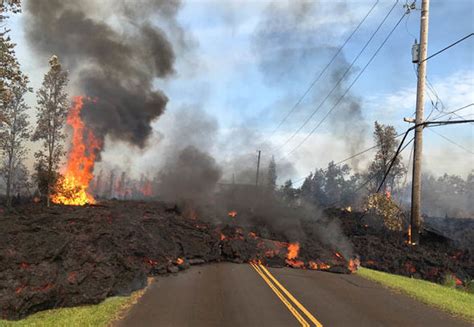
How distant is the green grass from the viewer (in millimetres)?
8219

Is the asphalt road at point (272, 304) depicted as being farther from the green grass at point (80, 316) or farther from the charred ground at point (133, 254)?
the charred ground at point (133, 254)

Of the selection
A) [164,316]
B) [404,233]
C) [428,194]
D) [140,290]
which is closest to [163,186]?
[404,233]

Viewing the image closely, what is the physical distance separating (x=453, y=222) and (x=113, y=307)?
41.1m

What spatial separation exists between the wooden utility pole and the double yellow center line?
24.0 feet

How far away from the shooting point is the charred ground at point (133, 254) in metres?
10.2

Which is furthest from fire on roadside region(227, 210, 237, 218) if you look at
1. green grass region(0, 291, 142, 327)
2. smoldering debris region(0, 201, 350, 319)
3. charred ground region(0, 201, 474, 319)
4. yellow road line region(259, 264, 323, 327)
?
green grass region(0, 291, 142, 327)

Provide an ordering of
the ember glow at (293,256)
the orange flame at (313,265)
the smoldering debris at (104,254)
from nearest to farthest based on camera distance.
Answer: the smoldering debris at (104,254), the orange flame at (313,265), the ember glow at (293,256)

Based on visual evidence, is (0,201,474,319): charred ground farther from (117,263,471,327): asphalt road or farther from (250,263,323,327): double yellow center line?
(250,263,323,327): double yellow center line

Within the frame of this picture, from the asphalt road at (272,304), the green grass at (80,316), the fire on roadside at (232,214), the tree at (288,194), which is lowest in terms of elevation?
the green grass at (80,316)

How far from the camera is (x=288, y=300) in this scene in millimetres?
10617

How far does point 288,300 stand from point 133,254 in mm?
7038

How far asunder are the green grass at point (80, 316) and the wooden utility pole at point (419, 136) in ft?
43.4

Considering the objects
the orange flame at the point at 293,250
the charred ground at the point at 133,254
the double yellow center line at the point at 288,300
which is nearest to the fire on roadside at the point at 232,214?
the charred ground at the point at 133,254

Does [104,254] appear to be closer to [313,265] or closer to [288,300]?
[288,300]
